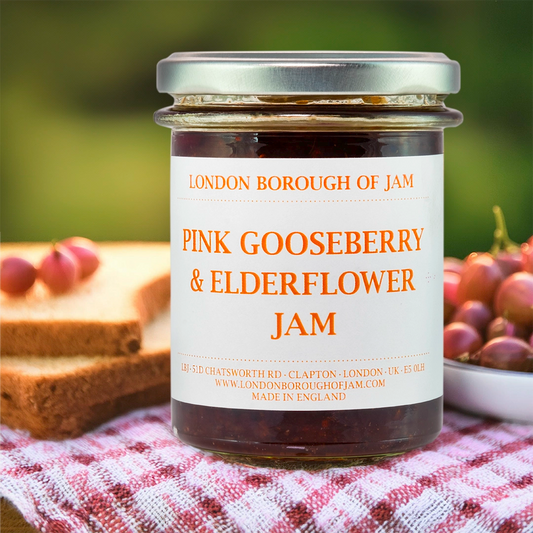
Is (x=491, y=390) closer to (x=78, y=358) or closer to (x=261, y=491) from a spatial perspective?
(x=261, y=491)

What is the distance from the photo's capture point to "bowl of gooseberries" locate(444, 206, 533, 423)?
100cm

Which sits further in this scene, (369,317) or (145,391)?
(145,391)

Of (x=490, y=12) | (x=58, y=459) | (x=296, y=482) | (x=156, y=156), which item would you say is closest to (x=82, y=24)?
(x=156, y=156)

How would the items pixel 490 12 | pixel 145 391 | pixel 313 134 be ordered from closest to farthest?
pixel 313 134 → pixel 145 391 → pixel 490 12

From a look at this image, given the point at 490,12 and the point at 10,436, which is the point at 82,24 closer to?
the point at 490,12

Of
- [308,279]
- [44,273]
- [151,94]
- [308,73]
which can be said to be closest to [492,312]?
[308,279]

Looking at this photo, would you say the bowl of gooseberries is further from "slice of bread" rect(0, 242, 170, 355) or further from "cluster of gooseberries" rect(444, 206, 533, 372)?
"slice of bread" rect(0, 242, 170, 355)

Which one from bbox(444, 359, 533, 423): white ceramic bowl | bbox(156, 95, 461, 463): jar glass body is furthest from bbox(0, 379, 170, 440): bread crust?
bbox(444, 359, 533, 423): white ceramic bowl

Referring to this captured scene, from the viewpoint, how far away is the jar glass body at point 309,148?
2.69ft

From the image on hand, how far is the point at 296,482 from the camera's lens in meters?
0.85

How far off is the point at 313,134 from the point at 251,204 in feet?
0.31

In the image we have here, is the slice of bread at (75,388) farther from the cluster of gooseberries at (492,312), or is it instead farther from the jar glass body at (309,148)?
the cluster of gooseberries at (492,312)

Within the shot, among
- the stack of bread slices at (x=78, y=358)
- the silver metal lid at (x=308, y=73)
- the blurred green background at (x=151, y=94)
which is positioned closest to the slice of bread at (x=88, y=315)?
the stack of bread slices at (x=78, y=358)

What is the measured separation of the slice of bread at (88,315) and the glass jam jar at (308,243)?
0.20m
